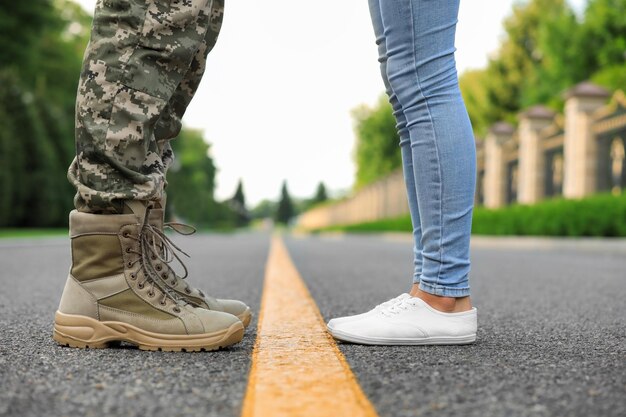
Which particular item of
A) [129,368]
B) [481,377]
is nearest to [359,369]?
[481,377]

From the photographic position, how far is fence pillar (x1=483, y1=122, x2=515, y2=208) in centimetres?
2308

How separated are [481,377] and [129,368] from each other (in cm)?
88

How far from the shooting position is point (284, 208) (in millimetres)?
182000

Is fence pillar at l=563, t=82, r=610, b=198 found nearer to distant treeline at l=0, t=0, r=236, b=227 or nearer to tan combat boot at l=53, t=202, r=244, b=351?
distant treeline at l=0, t=0, r=236, b=227

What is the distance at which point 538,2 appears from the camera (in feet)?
133

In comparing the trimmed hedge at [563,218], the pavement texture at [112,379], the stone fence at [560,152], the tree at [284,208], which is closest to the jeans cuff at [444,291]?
the pavement texture at [112,379]

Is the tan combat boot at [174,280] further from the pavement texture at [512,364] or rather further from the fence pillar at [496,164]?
the fence pillar at [496,164]

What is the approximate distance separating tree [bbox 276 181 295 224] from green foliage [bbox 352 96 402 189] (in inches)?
4330

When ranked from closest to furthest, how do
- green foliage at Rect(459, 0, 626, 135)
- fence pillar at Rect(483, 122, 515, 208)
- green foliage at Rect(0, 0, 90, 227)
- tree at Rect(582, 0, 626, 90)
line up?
green foliage at Rect(0, 0, 90, 227) < fence pillar at Rect(483, 122, 515, 208) < tree at Rect(582, 0, 626, 90) < green foliage at Rect(459, 0, 626, 135)

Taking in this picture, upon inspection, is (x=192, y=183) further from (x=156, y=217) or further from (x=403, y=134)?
(x=156, y=217)

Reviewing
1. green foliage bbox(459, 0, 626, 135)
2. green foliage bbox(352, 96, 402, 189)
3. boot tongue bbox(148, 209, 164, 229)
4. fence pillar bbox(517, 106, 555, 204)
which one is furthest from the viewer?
green foliage bbox(352, 96, 402, 189)

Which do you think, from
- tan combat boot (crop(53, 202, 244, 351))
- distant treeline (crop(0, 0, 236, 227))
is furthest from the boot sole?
distant treeline (crop(0, 0, 236, 227))

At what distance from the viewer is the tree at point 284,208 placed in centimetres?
18062

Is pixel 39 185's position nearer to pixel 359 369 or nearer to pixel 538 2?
pixel 359 369
